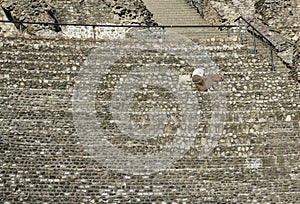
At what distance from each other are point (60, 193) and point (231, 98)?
19.6 feet

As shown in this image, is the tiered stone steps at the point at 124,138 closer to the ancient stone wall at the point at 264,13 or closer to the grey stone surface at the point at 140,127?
the grey stone surface at the point at 140,127

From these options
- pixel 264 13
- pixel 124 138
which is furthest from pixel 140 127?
pixel 264 13

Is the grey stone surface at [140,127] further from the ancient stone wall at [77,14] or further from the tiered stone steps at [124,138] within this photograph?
the ancient stone wall at [77,14]

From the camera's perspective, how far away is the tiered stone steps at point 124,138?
18.5 metres

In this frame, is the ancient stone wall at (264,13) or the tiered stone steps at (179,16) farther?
the ancient stone wall at (264,13)

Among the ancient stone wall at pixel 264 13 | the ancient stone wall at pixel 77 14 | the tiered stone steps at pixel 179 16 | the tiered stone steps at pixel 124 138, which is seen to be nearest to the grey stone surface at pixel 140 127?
the tiered stone steps at pixel 124 138

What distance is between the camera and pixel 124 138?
783 inches

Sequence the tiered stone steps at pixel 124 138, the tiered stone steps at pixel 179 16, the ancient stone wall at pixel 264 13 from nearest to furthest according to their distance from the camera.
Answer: the tiered stone steps at pixel 124 138, the tiered stone steps at pixel 179 16, the ancient stone wall at pixel 264 13

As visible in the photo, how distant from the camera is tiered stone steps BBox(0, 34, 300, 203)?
18516mm

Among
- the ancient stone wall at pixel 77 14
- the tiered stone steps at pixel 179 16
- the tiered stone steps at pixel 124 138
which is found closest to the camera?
the tiered stone steps at pixel 124 138

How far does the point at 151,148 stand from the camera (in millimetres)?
19781

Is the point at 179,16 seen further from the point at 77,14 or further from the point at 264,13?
the point at 264,13

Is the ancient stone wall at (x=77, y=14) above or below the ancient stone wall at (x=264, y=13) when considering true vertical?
above

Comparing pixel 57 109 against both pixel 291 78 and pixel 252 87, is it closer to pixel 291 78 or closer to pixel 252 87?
pixel 252 87
